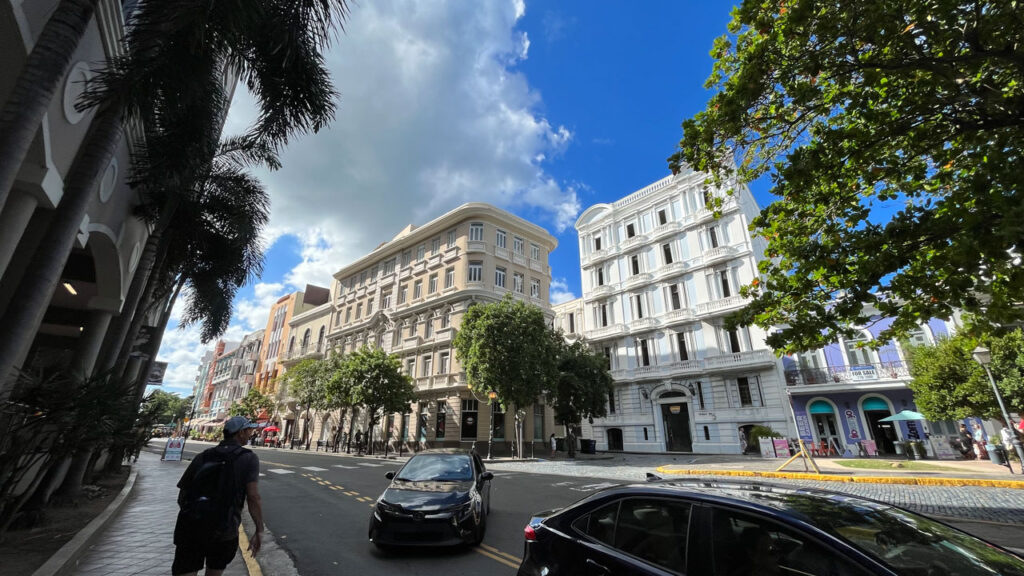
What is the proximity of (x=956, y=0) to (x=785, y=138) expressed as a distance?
2.51m

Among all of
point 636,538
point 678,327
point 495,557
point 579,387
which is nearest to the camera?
point 636,538

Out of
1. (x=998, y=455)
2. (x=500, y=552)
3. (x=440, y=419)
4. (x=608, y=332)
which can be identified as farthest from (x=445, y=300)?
(x=998, y=455)

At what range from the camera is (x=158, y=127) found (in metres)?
9.31

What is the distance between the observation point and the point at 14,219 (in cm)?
592

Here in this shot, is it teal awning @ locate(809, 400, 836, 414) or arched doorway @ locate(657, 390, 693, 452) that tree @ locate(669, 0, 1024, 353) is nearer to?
teal awning @ locate(809, 400, 836, 414)

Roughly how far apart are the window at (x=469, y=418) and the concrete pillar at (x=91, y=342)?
20.7 meters

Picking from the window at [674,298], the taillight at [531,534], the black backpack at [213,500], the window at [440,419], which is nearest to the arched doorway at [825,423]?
the window at [674,298]

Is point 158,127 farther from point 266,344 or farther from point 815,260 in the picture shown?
point 266,344

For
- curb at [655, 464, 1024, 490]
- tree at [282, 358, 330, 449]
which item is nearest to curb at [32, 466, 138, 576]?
curb at [655, 464, 1024, 490]

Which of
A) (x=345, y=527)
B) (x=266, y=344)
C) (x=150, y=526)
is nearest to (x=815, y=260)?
(x=345, y=527)

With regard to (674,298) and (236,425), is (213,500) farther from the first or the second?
(674,298)

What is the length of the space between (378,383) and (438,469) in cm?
2218

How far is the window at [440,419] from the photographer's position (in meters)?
29.6

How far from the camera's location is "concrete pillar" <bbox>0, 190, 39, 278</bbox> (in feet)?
18.8
